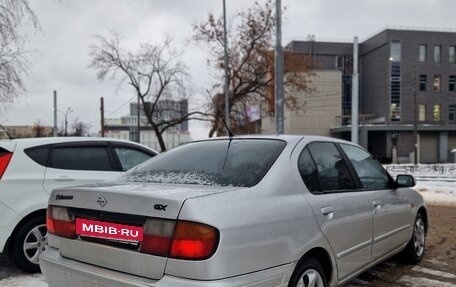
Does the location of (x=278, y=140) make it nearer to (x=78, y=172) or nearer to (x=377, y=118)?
(x=78, y=172)

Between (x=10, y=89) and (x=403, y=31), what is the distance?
48826mm

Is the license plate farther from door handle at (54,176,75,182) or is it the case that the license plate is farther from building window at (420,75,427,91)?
building window at (420,75,427,91)

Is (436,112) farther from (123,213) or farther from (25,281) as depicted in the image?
(123,213)

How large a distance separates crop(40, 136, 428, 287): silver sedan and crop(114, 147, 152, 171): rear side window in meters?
2.07

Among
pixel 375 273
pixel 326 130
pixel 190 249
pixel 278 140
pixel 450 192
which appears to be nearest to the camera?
pixel 190 249

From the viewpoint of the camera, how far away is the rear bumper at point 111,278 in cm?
262

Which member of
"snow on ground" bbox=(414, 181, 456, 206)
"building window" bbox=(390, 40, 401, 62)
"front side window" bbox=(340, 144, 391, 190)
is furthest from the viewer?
"building window" bbox=(390, 40, 401, 62)

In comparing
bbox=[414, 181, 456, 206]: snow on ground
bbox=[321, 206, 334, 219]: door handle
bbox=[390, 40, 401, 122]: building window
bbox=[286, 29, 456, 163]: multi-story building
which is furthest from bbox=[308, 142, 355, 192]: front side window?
bbox=[390, 40, 401, 122]: building window

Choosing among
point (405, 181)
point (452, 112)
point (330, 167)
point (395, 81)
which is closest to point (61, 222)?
point (330, 167)

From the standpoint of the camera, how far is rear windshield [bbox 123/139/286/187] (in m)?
3.34

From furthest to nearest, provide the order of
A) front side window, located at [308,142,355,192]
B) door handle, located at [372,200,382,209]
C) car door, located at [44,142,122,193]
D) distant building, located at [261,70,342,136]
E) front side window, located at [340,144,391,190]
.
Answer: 1. distant building, located at [261,70,342,136]
2. car door, located at [44,142,122,193]
3. front side window, located at [340,144,391,190]
4. door handle, located at [372,200,382,209]
5. front side window, located at [308,142,355,192]

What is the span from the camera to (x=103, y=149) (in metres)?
6.07

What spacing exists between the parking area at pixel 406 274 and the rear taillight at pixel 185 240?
259 cm

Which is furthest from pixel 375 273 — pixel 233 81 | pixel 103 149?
pixel 233 81
